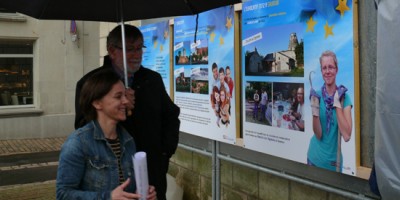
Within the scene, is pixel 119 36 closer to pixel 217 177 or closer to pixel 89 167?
pixel 89 167

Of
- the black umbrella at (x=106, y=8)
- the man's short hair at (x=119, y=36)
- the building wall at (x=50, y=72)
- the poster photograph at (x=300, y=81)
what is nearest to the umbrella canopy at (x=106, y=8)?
the black umbrella at (x=106, y=8)

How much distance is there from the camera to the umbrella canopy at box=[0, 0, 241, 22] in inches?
102

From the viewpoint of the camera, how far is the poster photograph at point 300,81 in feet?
8.87

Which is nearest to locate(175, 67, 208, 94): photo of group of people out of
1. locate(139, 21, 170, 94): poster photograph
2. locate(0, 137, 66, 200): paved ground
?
locate(139, 21, 170, 94): poster photograph

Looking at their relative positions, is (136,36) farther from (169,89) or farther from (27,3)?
(169,89)

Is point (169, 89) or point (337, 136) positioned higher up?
point (169, 89)

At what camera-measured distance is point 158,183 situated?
2.76 metres

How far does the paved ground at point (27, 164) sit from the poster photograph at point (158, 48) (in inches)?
94.7

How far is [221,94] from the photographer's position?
3.93 metres

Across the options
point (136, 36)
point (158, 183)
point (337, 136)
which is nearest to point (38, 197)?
point (158, 183)

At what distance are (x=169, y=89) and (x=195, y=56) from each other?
2.14 ft

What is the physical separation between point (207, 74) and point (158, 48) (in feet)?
3.78

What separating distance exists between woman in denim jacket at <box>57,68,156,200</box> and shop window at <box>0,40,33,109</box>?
1098 cm

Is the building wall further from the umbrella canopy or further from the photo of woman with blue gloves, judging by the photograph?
the photo of woman with blue gloves
